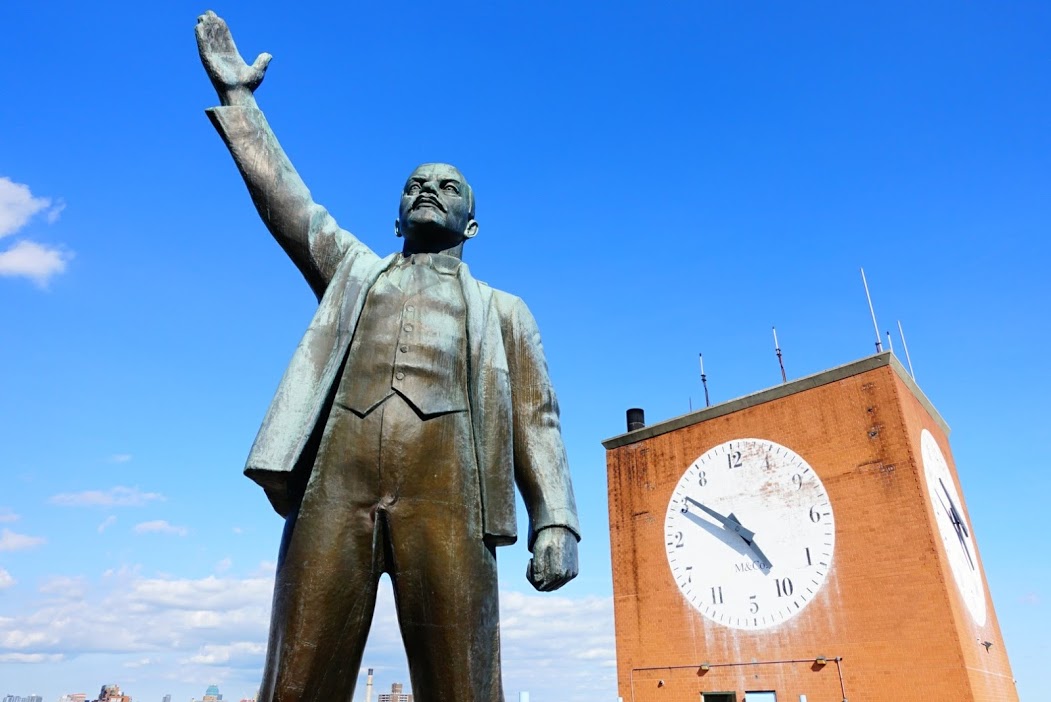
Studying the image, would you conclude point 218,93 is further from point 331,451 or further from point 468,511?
point 468,511

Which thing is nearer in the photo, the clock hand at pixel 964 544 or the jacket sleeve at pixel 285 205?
the jacket sleeve at pixel 285 205

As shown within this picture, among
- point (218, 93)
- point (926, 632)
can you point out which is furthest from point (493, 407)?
Answer: point (926, 632)

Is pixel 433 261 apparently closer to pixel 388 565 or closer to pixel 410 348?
pixel 410 348

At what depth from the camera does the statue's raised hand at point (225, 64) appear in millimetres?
3270

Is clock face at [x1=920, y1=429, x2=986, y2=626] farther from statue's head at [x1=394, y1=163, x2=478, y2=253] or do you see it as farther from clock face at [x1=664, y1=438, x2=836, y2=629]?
statue's head at [x1=394, y1=163, x2=478, y2=253]

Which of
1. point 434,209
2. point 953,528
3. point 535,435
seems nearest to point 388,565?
point 535,435

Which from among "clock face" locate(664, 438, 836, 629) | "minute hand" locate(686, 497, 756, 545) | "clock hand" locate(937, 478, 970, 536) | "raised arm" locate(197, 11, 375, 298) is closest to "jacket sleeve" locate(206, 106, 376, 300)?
"raised arm" locate(197, 11, 375, 298)

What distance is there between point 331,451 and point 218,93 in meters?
1.85

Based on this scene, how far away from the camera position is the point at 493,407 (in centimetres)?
279

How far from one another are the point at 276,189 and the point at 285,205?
8 cm

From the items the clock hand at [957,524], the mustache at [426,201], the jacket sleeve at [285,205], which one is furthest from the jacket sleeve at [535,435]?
the clock hand at [957,524]

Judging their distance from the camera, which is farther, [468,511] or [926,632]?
[926,632]

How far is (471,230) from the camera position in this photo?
340 centimetres

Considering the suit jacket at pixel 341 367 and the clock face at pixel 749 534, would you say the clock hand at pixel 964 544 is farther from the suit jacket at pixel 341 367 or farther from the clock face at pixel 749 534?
the suit jacket at pixel 341 367
